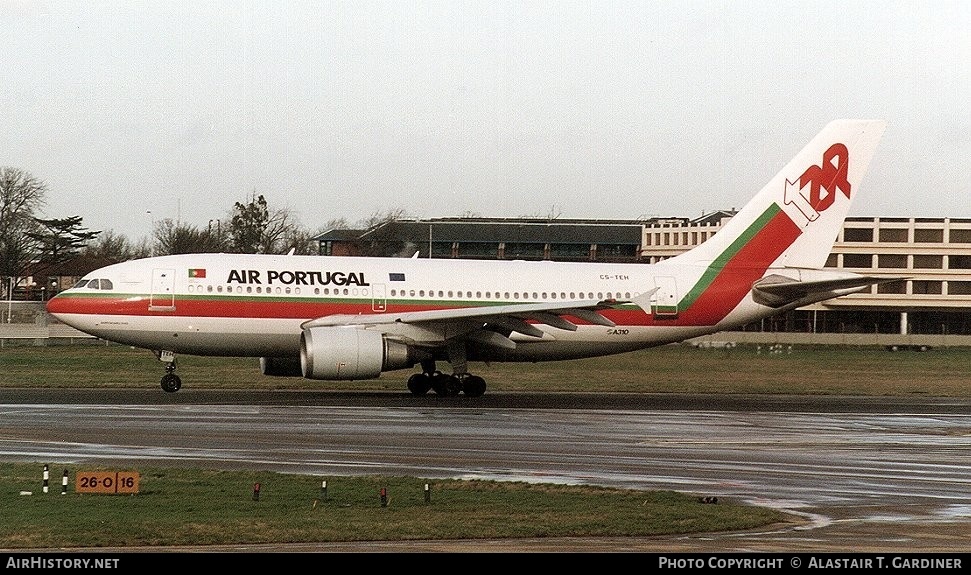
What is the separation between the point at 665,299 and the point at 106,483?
77.9 ft

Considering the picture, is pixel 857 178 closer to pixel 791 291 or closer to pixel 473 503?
pixel 791 291

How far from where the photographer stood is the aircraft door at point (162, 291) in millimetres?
33531

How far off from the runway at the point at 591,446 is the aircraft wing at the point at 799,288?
4545 mm

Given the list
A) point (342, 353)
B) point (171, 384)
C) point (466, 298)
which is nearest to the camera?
point (342, 353)

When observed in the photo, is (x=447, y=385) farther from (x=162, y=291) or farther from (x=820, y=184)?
(x=820, y=184)

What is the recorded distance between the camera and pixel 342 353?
3117 centimetres

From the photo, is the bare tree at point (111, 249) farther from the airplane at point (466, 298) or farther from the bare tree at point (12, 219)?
the airplane at point (466, 298)

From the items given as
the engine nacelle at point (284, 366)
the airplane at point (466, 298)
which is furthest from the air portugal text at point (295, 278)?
the engine nacelle at point (284, 366)

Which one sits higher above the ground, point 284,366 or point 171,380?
point 284,366

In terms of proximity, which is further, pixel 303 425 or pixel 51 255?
pixel 51 255

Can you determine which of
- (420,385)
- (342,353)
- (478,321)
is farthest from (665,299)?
(342,353)

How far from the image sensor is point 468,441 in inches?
888

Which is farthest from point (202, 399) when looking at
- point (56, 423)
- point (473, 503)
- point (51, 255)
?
point (51, 255)
